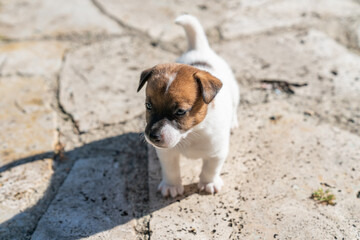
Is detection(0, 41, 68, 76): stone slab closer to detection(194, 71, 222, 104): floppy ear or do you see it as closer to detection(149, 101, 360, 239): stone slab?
detection(149, 101, 360, 239): stone slab

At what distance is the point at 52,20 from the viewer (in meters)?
4.48

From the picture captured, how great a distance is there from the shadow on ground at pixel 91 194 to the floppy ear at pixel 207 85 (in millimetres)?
818

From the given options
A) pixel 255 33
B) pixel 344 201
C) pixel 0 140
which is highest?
pixel 255 33

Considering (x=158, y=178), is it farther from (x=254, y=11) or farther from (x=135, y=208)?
(x=254, y=11)

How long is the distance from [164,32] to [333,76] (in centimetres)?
177

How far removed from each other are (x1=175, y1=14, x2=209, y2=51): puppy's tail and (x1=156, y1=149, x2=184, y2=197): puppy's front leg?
88 centimetres

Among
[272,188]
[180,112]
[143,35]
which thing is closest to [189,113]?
[180,112]

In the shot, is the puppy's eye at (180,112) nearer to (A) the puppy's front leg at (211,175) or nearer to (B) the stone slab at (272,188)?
(A) the puppy's front leg at (211,175)

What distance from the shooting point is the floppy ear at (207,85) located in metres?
2.17

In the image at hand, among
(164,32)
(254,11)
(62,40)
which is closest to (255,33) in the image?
(254,11)

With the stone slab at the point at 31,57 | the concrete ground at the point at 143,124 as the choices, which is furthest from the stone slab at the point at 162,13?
the stone slab at the point at 31,57

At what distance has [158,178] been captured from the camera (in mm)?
2822

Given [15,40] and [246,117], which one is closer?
[246,117]

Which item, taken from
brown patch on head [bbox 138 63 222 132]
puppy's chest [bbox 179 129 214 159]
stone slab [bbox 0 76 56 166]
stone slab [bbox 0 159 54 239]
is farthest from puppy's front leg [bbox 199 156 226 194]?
stone slab [bbox 0 76 56 166]
